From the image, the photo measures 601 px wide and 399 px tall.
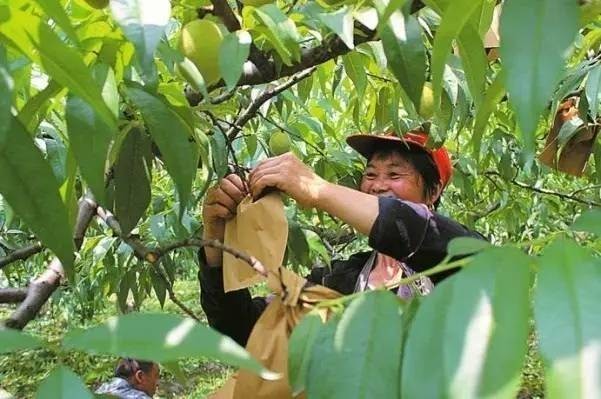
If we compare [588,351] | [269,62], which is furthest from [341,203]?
[588,351]

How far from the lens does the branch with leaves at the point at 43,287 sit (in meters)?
0.80

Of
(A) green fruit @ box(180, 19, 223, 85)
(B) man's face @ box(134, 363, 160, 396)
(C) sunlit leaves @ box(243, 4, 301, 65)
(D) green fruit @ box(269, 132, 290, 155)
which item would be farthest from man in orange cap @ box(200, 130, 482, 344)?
(B) man's face @ box(134, 363, 160, 396)

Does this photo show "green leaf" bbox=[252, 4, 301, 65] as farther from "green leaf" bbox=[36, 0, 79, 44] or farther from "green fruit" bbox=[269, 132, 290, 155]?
"green fruit" bbox=[269, 132, 290, 155]

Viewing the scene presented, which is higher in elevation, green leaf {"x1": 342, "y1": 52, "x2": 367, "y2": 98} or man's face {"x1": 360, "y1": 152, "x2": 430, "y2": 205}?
green leaf {"x1": 342, "y1": 52, "x2": 367, "y2": 98}

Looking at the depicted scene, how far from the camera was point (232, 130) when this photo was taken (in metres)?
1.41

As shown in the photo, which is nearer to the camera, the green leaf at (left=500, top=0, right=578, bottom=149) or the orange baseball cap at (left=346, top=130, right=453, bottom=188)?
the green leaf at (left=500, top=0, right=578, bottom=149)

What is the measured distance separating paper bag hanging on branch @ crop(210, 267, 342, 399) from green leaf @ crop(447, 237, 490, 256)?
358mm

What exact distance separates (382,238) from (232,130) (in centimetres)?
38

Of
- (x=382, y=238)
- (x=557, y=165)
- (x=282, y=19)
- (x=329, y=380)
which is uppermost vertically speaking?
(x=282, y=19)

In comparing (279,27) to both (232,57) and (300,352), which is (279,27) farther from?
(300,352)

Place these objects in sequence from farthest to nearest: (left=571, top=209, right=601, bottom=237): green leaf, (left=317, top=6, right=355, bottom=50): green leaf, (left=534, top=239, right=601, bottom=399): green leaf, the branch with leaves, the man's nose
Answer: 1. the man's nose
2. the branch with leaves
3. (left=317, top=6, right=355, bottom=50): green leaf
4. (left=571, top=209, right=601, bottom=237): green leaf
5. (left=534, top=239, right=601, bottom=399): green leaf

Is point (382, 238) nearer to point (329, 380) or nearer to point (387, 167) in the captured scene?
point (387, 167)

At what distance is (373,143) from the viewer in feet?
5.41

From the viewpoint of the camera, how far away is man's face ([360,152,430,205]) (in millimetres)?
1558
